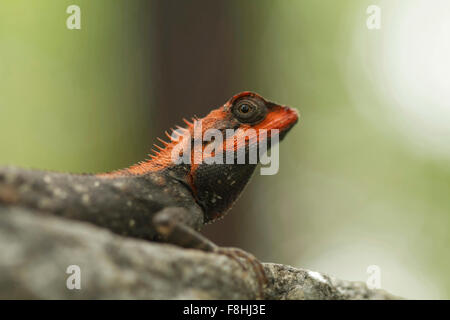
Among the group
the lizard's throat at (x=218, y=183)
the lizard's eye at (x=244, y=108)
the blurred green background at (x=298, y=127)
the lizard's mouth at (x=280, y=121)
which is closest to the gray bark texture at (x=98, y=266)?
the lizard's throat at (x=218, y=183)

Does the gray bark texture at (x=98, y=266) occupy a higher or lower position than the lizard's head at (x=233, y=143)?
lower

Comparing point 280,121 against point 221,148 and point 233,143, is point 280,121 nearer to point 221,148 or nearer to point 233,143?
point 233,143

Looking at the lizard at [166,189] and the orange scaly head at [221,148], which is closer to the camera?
the lizard at [166,189]

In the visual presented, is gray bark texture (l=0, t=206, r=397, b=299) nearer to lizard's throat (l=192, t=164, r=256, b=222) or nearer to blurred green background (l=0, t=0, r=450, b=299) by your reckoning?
lizard's throat (l=192, t=164, r=256, b=222)

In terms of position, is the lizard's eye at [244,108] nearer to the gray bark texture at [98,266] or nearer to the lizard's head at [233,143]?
the lizard's head at [233,143]

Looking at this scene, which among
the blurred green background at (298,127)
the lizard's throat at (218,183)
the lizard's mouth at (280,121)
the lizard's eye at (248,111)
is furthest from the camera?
the blurred green background at (298,127)
